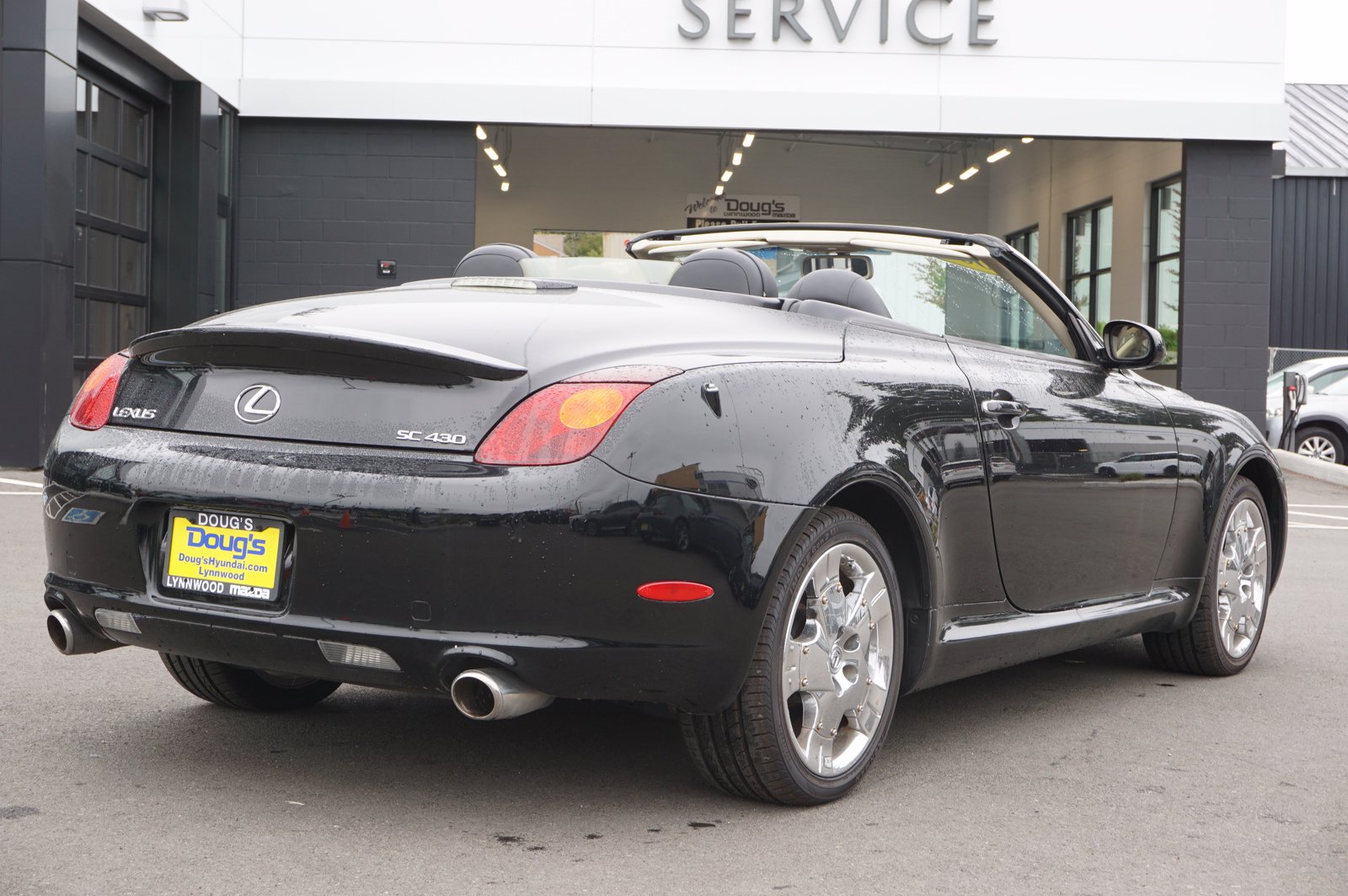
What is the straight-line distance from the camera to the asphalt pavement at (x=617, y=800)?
2.96 m

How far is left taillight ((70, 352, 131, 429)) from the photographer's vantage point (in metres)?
3.55

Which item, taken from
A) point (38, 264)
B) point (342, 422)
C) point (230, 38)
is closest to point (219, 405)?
point (342, 422)

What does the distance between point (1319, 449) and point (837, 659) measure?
15973mm

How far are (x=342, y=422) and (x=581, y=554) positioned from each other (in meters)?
0.58

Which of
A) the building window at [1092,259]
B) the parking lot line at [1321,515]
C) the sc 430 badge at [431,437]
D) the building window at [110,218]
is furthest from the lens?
the building window at [1092,259]

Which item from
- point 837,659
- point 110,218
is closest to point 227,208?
point 110,218

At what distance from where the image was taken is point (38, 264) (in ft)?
39.0

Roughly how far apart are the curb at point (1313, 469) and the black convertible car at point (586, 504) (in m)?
12.9

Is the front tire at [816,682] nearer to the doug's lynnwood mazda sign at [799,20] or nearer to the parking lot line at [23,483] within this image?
the parking lot line at [23,483]

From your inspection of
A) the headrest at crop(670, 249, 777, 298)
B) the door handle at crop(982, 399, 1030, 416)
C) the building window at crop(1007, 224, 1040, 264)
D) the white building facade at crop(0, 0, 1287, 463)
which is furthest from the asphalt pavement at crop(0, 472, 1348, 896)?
the building window at crop(1007, 224, 1040, 264)

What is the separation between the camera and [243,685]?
4137mm

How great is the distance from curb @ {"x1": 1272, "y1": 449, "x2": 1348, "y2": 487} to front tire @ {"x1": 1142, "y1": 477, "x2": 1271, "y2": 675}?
36.5 feet

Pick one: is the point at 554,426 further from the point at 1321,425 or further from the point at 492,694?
the point at 1321,425

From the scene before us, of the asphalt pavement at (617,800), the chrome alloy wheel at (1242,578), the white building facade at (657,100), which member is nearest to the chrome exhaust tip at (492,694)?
the asphalt pavement at (617,800)
